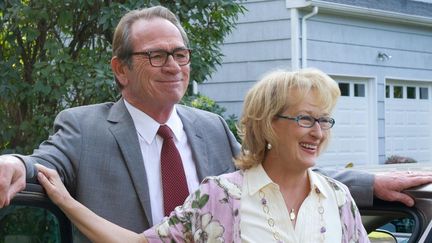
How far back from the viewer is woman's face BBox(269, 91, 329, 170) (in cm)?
326

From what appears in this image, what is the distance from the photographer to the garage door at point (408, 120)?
16188 mm

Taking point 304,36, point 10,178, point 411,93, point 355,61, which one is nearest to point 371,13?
point 355,61

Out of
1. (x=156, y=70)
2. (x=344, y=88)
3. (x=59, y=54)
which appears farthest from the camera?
(x=344, y=88)

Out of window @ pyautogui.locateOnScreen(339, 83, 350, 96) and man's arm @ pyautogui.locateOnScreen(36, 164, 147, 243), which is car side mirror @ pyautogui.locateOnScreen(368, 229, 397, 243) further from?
window @ pyautogui.locateOnScreen(339, 83, 350, 96)

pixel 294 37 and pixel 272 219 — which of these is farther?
pixel 294 37

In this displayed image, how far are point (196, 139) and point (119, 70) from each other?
1.32 ft

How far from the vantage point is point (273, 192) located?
331cm

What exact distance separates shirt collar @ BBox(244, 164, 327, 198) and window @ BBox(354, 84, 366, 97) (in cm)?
1224

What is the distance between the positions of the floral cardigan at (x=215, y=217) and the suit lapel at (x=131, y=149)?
0.21 m

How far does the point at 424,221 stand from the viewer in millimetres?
3609

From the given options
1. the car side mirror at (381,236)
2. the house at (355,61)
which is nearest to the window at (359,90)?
the house at (355,61)

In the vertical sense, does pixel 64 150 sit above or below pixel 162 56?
below

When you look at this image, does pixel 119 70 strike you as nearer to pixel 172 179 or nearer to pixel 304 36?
pixel 172 179

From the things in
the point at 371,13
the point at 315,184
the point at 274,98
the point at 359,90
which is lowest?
the point at 359,90
